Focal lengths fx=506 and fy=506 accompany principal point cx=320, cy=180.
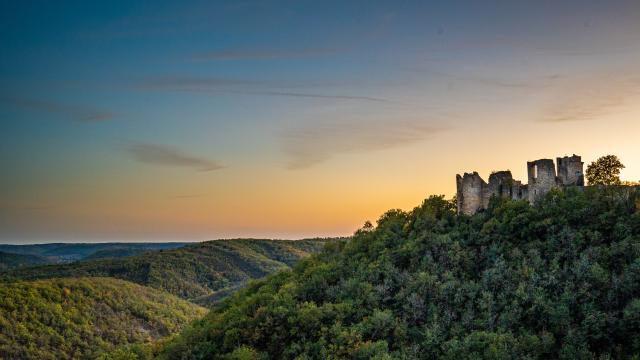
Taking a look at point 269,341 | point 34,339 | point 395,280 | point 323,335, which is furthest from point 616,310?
point 34,339

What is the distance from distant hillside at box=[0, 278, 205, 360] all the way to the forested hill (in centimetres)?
8236

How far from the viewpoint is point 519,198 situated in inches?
1874

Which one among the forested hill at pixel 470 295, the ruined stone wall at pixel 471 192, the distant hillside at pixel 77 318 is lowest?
the distant hillside at pixel 77 318

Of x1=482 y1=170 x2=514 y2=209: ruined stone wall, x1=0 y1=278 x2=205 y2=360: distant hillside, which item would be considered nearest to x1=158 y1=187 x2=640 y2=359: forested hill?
x1=482 y1=170 x2=514 y2=209: ruined stone wall

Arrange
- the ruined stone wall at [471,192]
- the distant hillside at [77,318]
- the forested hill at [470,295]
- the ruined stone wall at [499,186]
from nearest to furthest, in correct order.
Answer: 1. the forested hill at [470,295]
2. the ruined stone wall at [499,186]
3. the ruined stone wall at [471,192]
4. the distant hillside at [77,318]

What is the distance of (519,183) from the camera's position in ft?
158

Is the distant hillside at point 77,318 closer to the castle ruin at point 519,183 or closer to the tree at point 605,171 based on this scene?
the castle ruin at point 519,183

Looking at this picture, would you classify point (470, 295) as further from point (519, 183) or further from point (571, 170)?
point (571, 170)

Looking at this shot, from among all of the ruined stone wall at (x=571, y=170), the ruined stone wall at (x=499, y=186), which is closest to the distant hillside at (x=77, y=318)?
the ruined stone wall at (x=499, y=186)

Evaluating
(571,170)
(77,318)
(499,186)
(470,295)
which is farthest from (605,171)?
(77,318)

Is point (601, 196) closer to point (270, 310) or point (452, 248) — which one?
point (452, 248)

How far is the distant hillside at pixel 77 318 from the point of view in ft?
425

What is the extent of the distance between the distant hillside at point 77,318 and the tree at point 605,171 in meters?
107

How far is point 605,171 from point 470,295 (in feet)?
57.7
